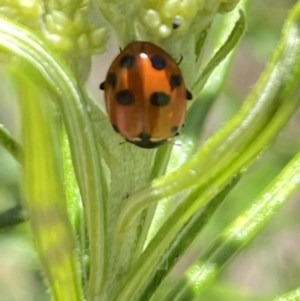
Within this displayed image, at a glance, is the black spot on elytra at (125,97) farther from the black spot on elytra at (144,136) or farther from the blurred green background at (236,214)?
the blurred green background at (236,214)

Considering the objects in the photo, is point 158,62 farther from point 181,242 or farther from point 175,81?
point 181,242

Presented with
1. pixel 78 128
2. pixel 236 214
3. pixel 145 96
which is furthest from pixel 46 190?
pixel 236 214

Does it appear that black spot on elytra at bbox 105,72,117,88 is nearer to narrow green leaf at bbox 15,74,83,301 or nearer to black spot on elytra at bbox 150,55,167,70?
black spot on elytra at bbox 150,55,167,70

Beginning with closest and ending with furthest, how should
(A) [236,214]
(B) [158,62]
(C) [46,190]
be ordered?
(C) [46,190] < (B) [158,62] < (A) [236,214]

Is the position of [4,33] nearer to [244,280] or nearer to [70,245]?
[70,245]

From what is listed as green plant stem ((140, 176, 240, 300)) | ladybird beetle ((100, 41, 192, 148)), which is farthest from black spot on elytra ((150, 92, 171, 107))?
green plant stem ((140, 176, 240, 300))

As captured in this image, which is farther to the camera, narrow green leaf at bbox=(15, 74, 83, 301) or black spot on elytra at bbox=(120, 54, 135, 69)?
black spot on elytra at bbox=(120, 54, 135, 69)

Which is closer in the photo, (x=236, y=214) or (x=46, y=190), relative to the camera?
(x=46, y=190)
